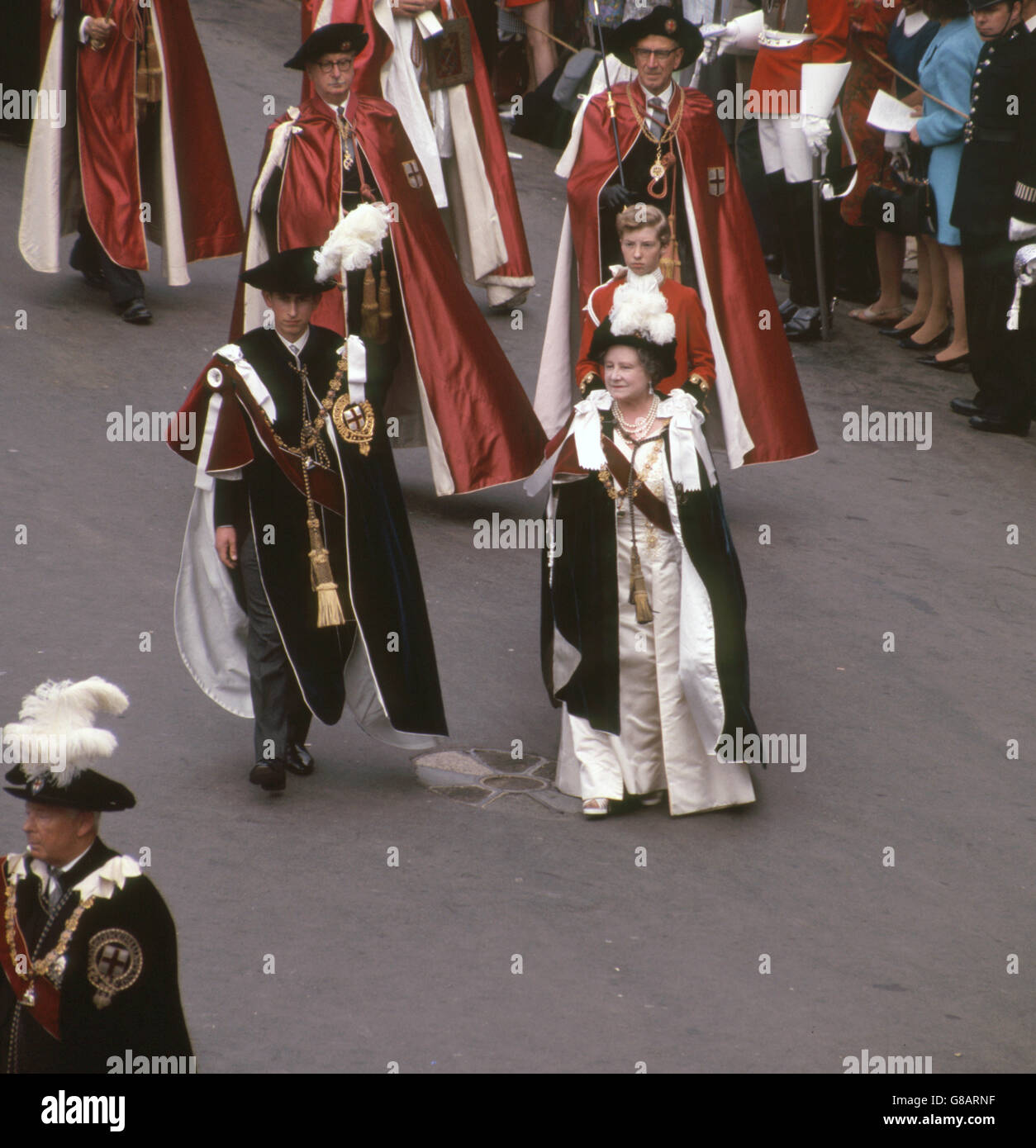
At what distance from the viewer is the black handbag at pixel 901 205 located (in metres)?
11.5

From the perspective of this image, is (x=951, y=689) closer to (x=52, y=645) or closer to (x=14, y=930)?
(x=52, y=645)

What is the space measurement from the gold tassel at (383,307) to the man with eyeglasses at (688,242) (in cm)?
93

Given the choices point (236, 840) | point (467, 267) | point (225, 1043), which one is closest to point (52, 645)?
point (236, 840)

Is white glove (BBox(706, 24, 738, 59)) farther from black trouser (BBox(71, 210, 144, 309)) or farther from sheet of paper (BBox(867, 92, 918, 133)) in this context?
black trouser (BBox(71, 210, 144, 309))

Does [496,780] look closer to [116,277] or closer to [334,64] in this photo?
[334,64]

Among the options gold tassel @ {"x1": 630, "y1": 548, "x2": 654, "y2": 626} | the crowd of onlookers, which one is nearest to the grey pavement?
gold tassel @ {"x1": 630, "y1": 548, "x2": 654, "y2": 626}

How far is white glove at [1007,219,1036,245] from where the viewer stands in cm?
1043

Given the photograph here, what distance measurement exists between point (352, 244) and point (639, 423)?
113 cm

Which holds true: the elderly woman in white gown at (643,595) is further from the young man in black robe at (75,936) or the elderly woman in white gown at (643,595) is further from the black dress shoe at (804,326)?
the black dress shoe at (804,326)

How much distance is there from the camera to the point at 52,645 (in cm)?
715

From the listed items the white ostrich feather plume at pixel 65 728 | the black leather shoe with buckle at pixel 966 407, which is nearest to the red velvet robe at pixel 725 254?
the black leather shoe with buckle at pixel 966 407

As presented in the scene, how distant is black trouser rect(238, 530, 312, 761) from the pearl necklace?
1.31 meters

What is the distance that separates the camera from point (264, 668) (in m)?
6.40

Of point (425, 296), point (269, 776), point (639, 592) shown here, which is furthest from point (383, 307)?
point (269, 776)
